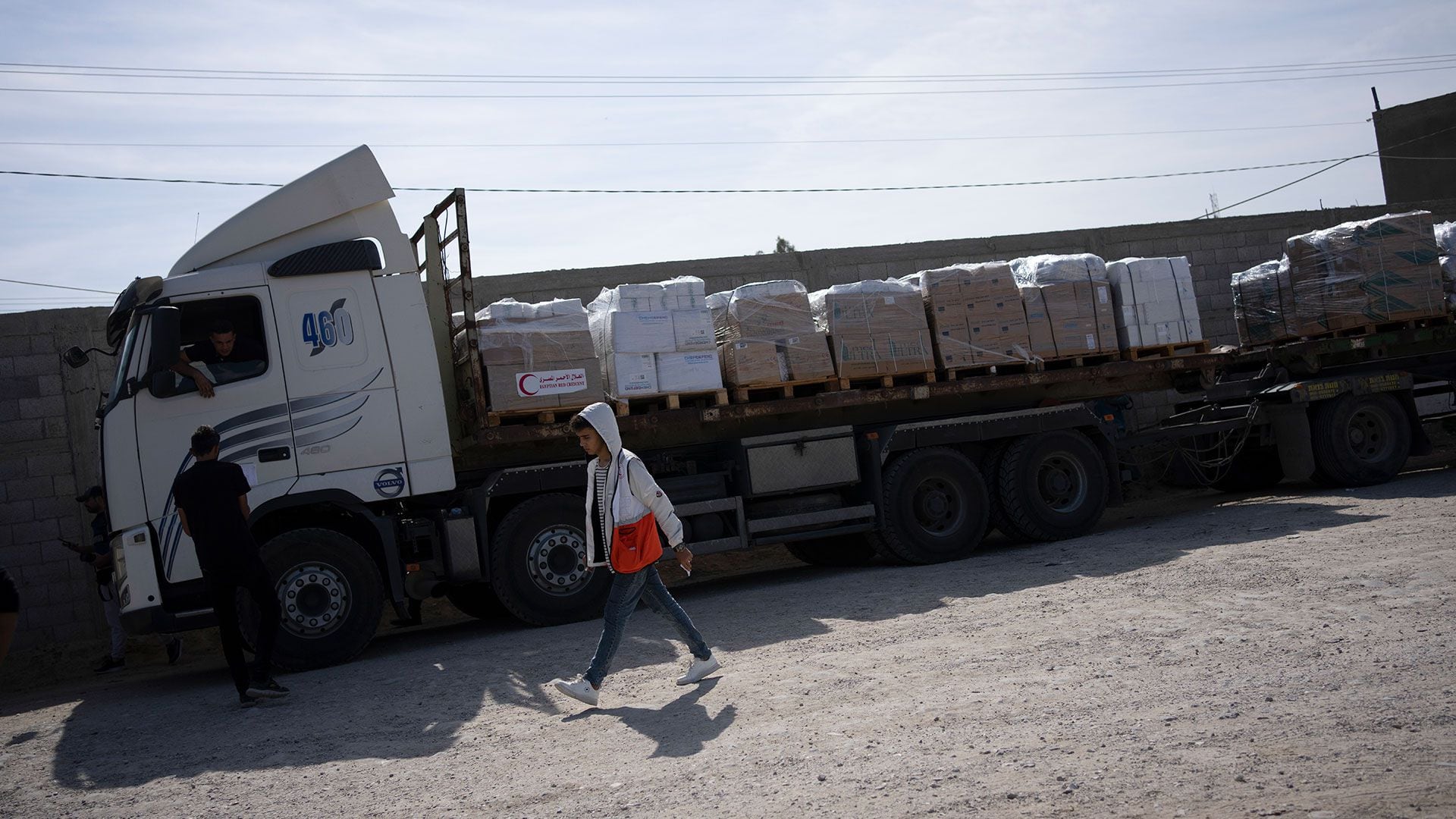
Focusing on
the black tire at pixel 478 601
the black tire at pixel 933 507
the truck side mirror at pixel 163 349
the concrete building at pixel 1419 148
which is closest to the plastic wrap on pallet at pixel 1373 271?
the black tire at pixel 933 507

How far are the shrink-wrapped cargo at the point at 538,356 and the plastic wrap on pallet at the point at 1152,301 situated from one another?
5.18 metres

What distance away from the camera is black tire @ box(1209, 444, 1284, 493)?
13.4 m

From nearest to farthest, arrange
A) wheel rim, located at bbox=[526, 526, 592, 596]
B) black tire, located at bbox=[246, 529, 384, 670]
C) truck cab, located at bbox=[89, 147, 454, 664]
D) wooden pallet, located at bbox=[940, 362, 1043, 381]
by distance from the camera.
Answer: truck cab, located at bbox=[89, 147, 454, 664] → black tire, located at bbox=[246, 529, 384, 670] → wheel rim, located at bbox=[526, 526, 592, 596] → wooden pallet, located at bbox=[940, 362, 1043, 381]

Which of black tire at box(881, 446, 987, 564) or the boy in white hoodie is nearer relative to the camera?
the boy in white hoodie

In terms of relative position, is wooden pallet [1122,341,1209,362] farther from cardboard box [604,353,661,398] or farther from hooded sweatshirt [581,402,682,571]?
hooded sweatshirt [581,402,682,571]

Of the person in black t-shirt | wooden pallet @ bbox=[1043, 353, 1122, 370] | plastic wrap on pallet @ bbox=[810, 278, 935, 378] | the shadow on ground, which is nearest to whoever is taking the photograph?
the shadow on ground

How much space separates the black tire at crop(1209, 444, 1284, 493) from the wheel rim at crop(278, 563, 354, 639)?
9833 millimetres

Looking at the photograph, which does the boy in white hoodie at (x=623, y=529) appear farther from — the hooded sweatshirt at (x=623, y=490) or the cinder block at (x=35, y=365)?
the cinder block at (x=35, y=365)

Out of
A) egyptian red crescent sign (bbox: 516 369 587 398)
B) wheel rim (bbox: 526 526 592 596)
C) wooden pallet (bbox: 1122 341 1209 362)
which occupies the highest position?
egyptian red crescent sign (bbox: 516 369 587 398)

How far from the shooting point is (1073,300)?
1061 centimetres

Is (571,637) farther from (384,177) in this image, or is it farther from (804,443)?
(384,177)

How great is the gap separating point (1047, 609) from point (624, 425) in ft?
11.9

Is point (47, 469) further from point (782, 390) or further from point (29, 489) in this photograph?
point (782, 390)

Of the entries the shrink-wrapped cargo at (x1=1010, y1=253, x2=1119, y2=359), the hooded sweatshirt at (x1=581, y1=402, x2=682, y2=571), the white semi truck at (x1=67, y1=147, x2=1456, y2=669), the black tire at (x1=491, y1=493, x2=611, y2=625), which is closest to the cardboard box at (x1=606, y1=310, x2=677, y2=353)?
the white semi truck at (x1=67, y1=147, x2=1456, y2=669)
